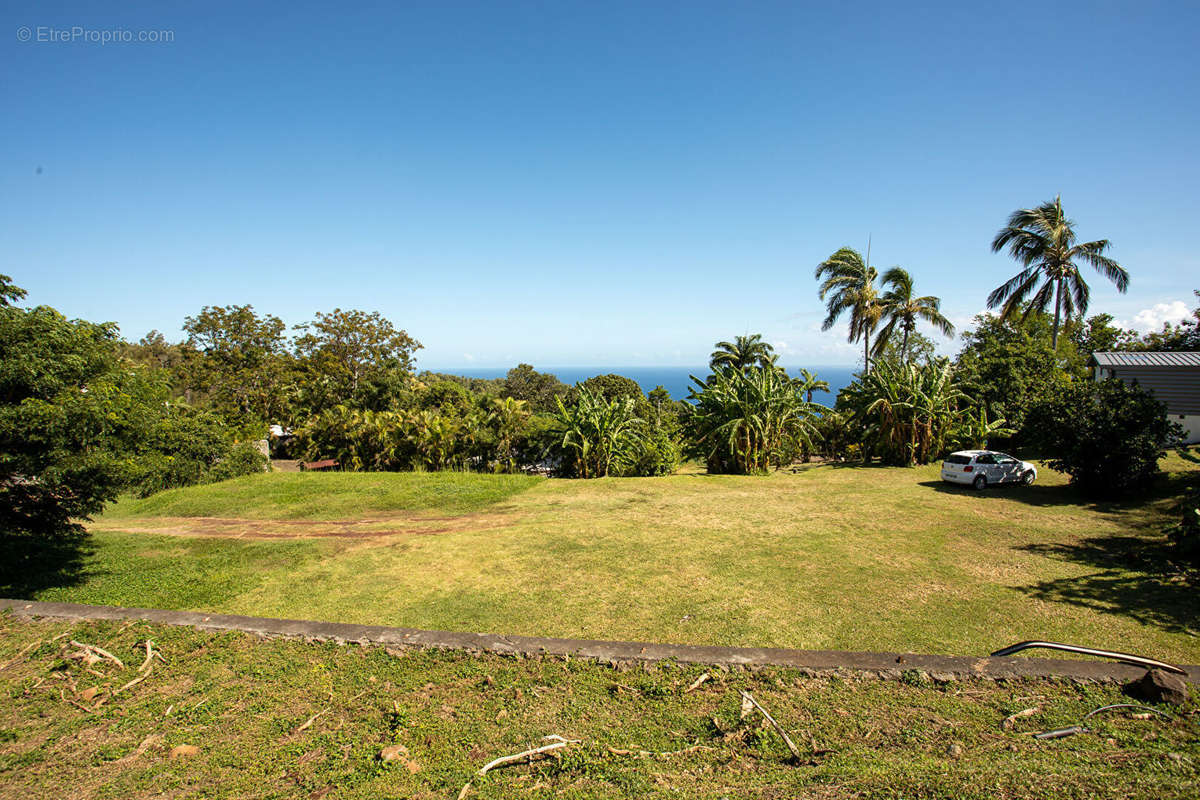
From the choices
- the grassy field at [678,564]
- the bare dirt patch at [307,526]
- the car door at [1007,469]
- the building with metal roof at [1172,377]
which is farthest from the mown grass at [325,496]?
the building with metal roof at [1172,377]

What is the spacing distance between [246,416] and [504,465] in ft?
45.7

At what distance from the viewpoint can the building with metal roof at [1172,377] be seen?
18156 millimetres

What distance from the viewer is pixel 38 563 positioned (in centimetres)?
804

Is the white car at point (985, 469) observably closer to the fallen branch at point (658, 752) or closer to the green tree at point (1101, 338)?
the fallen branch at point (658, 752)

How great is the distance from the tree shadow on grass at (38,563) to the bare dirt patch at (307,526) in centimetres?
134

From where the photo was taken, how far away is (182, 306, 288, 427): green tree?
89.1ft

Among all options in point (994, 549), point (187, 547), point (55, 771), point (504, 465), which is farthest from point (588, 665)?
point (504, 465)

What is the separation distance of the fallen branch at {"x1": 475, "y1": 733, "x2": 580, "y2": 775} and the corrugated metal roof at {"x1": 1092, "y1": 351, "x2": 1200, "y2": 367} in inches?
1008

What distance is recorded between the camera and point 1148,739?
10.4ft

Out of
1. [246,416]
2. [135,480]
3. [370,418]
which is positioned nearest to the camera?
[135,480]

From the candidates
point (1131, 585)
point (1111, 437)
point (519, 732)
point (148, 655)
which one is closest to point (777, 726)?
point (519, 732)

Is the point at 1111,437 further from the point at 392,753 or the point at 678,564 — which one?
the point at 392,753

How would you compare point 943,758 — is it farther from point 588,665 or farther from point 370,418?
point 370,418

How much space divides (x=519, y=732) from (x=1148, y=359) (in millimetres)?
26587
